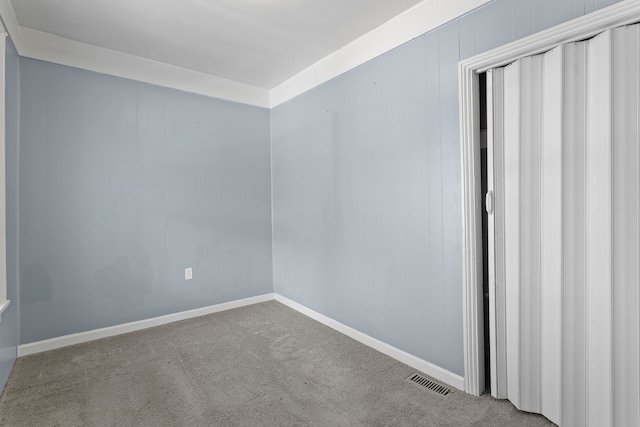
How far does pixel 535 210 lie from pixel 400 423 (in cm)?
136

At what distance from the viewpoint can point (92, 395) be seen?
6.84ft

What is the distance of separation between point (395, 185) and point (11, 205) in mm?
2787

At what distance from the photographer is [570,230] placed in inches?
66.4

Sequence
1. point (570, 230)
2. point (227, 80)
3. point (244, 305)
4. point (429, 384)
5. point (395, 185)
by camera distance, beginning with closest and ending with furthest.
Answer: point (570, 230) → point (429, 384) → point (395, 185) → point (227, 80) → point (244, 305)

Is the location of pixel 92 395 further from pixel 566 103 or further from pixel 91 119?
pixel 566 103

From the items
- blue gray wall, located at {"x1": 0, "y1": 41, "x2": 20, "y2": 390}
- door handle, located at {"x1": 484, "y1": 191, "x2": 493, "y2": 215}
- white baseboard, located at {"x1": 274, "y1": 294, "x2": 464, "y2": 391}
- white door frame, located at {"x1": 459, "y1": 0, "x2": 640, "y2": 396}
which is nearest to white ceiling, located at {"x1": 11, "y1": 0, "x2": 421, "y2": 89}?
blue gray wall, located at {"x1": 0, "y1": 41, "x2": 20, "y2": 390}

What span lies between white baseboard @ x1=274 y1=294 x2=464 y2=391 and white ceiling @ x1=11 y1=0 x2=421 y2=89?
8.10 ft

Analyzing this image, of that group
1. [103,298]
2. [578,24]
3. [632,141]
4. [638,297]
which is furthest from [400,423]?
[103,298]

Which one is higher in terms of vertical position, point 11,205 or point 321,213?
point 11,205

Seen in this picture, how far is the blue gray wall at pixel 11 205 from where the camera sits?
2.28 meters

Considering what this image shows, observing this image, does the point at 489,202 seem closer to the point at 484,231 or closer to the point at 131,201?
the point at 484,231

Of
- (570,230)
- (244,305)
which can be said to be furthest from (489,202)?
(244,305)

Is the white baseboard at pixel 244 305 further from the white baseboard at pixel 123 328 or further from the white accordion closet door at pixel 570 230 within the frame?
the white accordion closet door at pixel 570 230

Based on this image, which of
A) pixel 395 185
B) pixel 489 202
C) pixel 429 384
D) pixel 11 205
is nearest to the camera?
pixel 489 202
